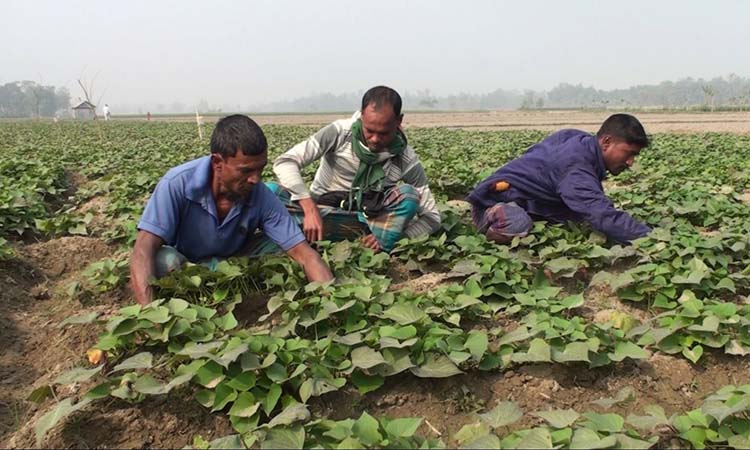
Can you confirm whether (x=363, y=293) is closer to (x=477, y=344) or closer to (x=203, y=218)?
(x=477, y=344)

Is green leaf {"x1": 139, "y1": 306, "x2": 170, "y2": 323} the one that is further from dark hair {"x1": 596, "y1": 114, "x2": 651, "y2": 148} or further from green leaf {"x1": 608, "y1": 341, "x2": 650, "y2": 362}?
dark hair {"x1": 596, "y1": 114, "x2": 651, "y2": 148}

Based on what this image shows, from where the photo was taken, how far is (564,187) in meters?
3.94

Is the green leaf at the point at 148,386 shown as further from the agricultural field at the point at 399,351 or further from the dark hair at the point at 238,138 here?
the dark hair at the point at 238,138

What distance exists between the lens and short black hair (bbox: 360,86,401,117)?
3.50 meters

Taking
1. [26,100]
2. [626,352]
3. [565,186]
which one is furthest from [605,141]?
[26,100]

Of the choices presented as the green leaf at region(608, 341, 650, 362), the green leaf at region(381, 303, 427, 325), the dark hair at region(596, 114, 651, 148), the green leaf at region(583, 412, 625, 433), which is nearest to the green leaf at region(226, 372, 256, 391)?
the green leaf at region(381, 303, 427, 325)

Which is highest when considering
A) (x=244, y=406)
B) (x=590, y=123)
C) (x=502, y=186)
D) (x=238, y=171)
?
(x=238, y=171)

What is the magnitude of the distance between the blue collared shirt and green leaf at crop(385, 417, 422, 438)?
1.57 metres

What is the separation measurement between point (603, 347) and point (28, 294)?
3.24 metres

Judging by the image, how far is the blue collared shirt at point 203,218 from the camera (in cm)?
292

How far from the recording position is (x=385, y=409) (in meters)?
2.18

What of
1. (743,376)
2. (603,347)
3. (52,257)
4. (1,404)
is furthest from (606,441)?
(52,257)

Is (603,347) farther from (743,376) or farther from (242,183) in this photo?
(242,183)

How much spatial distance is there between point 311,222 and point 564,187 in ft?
5.55
